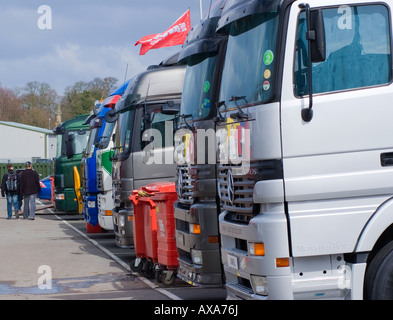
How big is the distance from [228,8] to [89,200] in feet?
38.8

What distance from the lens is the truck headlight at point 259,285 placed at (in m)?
6.18

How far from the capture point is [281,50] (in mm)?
6223

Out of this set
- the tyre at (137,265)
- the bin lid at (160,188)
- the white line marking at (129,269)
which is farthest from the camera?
the tyre at (137,265)

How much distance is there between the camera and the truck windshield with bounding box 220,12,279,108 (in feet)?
20.8

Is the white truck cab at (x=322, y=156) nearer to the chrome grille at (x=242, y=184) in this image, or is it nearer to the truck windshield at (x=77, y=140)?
the chrome grille at (x=242, y=184)

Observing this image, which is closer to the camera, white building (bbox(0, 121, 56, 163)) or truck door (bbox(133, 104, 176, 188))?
truck door (bbox(133, 104, 176, 188))

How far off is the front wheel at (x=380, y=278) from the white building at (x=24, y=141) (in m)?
76.5

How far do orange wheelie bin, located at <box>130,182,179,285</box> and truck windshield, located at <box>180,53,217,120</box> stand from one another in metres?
1.81

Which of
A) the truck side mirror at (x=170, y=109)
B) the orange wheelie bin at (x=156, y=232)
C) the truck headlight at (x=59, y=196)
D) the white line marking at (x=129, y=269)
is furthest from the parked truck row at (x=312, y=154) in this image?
the truck headlight at (x=59, y=196)

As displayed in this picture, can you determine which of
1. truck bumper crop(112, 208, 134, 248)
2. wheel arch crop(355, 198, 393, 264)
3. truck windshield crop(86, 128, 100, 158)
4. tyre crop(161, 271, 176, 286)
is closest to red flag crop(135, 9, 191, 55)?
truck windshield crop(86, 128, 100, 158)

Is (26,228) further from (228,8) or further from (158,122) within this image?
(228,8)

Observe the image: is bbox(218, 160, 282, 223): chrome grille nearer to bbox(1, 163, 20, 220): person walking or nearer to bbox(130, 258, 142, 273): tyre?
bbox(130, 258, 142, 273): tyre
